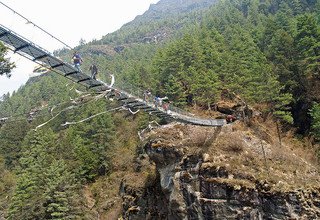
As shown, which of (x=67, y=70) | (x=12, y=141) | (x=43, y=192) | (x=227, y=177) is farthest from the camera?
(x=12, y=141)

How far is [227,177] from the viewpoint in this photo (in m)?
19.5

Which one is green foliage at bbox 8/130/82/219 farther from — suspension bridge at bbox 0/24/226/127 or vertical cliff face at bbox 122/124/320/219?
suspension bridge at bbox 0/24/226/127

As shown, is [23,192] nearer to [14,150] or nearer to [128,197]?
[128,197]

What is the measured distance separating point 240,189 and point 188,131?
5996 millimetres

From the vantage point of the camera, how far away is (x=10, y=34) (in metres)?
9.88

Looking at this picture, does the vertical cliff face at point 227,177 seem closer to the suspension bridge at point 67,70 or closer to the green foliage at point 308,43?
the suspension bridge at point 67,70

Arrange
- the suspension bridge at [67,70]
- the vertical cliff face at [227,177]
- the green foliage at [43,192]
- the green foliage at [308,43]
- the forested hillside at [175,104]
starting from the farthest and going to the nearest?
the green foliage at [308,43] → the forested hillside at [175,104] → the green foliage at [43,192] → the vertical cliff face at [227,177] → the suspension bridge at [67,70]

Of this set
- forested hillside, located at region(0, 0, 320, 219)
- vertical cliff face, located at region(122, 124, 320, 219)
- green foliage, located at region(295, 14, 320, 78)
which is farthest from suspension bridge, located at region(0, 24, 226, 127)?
green foliage, located at region(295, 14, 320, 78)

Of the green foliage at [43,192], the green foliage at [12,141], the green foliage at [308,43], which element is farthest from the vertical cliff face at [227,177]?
the green foliage at [12,141]

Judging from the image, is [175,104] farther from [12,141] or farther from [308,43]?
[12,141]

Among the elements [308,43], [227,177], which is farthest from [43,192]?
[308,43]

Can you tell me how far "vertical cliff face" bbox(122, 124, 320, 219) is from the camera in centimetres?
1805

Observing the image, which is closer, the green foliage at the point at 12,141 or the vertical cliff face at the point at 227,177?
the vertical cliff face at the point at 227,177

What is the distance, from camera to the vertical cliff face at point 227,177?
59.2 ft
